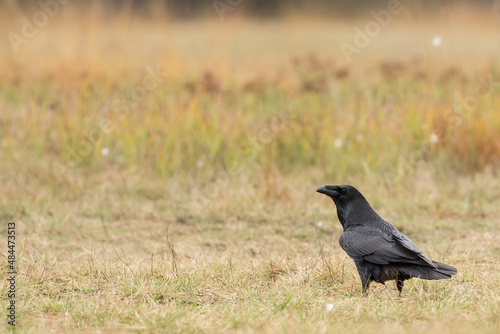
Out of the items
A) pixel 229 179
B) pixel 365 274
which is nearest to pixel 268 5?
pixel 229 179

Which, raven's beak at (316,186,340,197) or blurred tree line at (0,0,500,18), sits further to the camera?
blurred tree line at (0,0,500,18)

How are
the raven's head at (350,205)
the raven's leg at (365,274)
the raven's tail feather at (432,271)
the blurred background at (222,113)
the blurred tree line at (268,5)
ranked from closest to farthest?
the raven's tail feather at (432,271) < the raven's leg at (365,274) < the raven's head at (350,205) < the blurred background at (222,113) < the blurred tree line at (268,5)

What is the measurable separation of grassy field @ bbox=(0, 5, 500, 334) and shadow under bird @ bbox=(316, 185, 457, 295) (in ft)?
0.51

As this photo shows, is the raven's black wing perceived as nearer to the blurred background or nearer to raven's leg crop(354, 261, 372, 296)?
raven's leg crop(354, 261, 372, 296)

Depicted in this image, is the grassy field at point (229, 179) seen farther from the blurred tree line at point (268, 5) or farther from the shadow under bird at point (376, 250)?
the blurred tree line at point (268, 5)

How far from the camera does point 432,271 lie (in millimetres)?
3506

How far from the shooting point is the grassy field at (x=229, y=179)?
140 inches

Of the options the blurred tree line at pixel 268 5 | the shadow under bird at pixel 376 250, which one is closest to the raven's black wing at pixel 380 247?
the shadow under bird at pixel 376 250

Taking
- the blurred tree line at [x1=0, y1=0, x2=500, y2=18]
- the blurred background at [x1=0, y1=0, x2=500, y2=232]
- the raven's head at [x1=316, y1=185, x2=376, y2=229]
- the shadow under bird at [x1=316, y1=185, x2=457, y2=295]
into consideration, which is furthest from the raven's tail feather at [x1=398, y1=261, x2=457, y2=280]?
the blurred tree line at [x1=0, y1=0, x2=500, y2=18]

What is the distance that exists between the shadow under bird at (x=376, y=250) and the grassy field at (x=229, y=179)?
156 mm

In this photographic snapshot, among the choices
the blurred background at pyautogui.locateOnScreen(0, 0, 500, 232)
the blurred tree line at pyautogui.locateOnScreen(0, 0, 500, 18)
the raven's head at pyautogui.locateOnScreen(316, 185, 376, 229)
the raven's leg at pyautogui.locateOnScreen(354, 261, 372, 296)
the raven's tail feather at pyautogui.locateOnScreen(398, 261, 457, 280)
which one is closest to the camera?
the raven's tail feather at pyautogui.locateOnScreen(398, 261, 457, 280)

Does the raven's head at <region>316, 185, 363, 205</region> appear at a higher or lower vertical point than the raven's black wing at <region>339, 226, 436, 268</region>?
higher

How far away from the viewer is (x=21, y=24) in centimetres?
1052

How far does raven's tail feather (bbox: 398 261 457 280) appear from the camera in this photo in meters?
3.47
